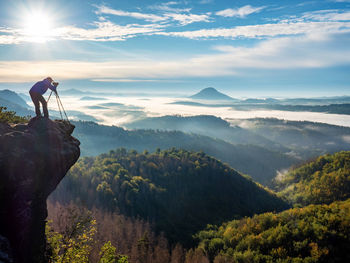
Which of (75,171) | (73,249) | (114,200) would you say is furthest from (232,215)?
(73,249)

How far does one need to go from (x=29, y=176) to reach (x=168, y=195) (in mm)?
152137

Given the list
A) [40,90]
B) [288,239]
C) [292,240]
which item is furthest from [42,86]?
[288,239]

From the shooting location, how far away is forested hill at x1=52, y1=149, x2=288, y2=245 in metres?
135

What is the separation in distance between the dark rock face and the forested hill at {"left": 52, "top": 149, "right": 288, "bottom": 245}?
9876 centimetres

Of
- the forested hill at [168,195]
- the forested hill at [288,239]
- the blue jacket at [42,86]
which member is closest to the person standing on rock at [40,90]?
the blue jacket at [42,86]

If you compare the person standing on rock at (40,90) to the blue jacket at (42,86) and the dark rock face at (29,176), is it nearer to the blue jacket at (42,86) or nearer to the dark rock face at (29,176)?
the blue jacket at (42,86)

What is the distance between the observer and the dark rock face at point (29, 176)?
1850cm

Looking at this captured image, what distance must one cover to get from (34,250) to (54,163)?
26.2 ft

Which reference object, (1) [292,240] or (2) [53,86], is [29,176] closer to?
(2) [53,86]

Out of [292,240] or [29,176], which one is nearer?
[29,176]

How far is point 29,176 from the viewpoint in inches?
787

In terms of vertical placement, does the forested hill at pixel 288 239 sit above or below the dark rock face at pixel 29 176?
below

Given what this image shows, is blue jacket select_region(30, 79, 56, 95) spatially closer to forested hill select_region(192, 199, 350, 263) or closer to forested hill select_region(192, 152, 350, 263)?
forested hill select_region(192, 152, 350, 263)

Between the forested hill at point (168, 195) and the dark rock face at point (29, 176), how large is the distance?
98763 mm
